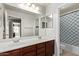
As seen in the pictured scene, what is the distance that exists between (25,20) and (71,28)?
1061mm

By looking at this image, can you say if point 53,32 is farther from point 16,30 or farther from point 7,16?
point 7,16

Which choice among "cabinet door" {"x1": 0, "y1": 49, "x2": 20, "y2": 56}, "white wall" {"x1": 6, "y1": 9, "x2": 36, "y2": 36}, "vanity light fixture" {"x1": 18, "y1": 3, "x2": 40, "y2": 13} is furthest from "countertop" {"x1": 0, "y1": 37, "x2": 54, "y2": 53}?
"vanity light fixture" {"x1": 18, "y1": 3, "x2": 40, "y2": 13}

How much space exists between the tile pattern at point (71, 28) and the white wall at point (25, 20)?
30.5 inches

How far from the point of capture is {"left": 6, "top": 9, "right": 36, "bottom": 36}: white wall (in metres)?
1.58

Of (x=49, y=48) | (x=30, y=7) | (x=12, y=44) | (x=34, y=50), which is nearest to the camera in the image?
(x=12, y=44)

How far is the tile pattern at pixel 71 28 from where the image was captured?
1.64 metres

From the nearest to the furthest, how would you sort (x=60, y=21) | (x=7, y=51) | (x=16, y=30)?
1. (x=7, y=51)
2. (x=16, y=30)
3. (x=60, y=21)

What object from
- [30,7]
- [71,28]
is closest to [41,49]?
[71,28]

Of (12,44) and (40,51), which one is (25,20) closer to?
(12,44)

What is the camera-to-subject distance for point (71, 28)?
1703 millimetres

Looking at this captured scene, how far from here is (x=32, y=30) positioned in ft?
6.00

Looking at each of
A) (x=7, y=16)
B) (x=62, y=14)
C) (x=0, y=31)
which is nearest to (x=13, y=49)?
(x=0, y=31)

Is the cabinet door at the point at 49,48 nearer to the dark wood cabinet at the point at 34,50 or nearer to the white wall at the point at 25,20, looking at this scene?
the dark wood cabinet at the point at 34,50

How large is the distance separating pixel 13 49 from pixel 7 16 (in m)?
0.69
